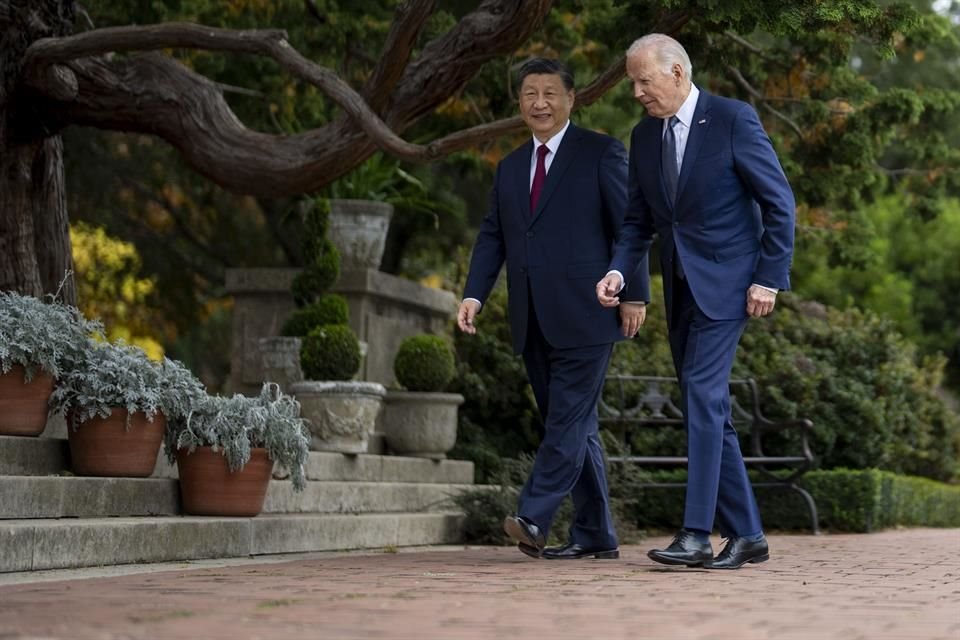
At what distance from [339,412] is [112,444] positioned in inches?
110

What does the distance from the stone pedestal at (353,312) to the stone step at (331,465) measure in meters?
1.17

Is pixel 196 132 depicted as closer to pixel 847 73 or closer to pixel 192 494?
pixel 192 494

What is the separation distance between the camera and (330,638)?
4.01 meters

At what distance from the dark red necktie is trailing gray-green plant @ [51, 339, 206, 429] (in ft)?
6.31

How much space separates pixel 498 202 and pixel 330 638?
3655 millimetres

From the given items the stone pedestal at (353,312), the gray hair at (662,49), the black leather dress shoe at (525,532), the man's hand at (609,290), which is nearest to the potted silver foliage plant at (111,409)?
the black leather dress shoe at (525,532)

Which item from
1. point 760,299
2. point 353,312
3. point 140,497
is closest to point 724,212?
point 760,299

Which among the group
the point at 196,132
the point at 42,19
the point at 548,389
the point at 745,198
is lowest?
the point at 548,389

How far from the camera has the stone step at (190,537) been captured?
6.07 metres

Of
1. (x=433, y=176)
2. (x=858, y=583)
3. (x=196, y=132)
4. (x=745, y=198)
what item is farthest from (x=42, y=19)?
(x=433, y=176)

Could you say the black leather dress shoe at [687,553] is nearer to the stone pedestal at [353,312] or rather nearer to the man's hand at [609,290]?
the man's hand at [609,290]

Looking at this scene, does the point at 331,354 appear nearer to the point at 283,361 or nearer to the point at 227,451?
the point at 283,361

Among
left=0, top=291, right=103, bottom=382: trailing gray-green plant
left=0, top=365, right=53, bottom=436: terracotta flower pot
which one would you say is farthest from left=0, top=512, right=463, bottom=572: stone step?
left=0, top=291, right=103, bottom=382: trailing gray-green plant

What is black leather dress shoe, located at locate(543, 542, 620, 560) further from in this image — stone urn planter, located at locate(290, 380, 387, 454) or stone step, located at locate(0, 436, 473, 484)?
stone urn planter, located at locate(290, 380, 387, 454)
